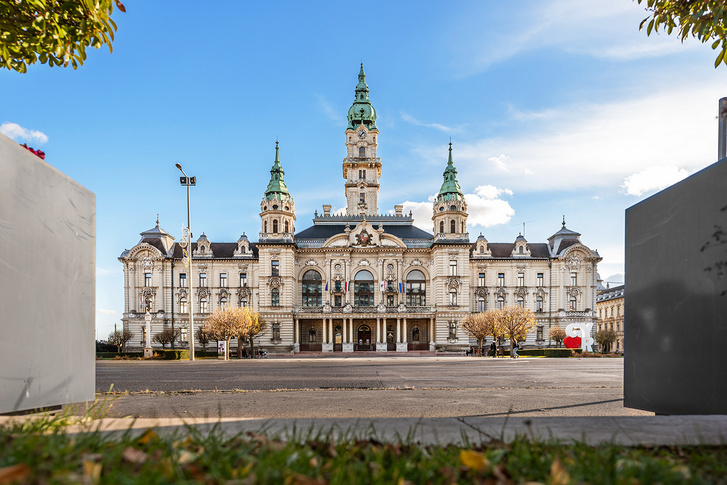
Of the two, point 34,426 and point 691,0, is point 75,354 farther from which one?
point 691,0

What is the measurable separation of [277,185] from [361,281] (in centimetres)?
1740

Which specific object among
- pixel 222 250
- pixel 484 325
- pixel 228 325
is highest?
pixel 222 250

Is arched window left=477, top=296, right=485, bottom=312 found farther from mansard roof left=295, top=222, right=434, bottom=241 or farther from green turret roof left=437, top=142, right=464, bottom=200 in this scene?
green turret roof left=437, top=142, right=464, bottom=200

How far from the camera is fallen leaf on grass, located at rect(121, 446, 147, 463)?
2.11 meters

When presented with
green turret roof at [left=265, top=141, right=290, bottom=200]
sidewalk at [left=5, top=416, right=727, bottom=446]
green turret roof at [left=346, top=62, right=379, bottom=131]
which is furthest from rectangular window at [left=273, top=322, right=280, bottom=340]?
sidewalk at [left=5, top=416, right=727, bottom=446]

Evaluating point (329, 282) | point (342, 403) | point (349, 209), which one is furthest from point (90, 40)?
point (349, 209)

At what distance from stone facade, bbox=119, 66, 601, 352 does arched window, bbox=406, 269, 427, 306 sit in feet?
0.45

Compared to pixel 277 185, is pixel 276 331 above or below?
below

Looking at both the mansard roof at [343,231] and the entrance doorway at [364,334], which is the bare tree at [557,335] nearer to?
the mansard roof at [343,231]

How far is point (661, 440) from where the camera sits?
9.77 ft

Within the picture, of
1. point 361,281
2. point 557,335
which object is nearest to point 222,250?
point 361,281

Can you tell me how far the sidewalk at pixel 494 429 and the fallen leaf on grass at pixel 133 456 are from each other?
636mm

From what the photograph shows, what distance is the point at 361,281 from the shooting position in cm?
6228

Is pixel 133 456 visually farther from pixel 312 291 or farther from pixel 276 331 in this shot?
pixel 312 291
